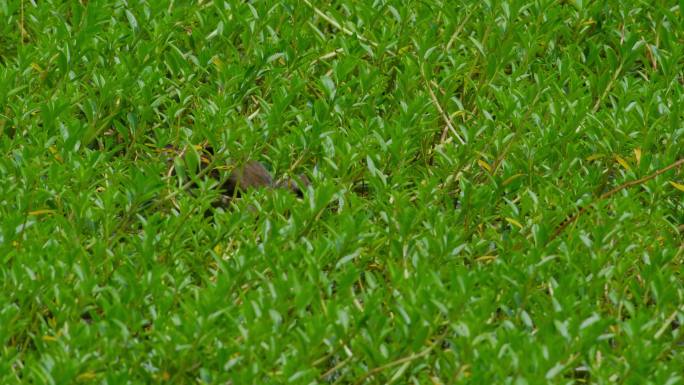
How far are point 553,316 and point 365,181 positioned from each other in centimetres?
96

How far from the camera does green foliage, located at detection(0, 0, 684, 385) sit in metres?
3.09

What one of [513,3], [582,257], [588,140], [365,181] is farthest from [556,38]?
[582,257]

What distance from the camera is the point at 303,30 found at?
15.6 feet

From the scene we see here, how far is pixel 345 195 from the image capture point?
3785mm

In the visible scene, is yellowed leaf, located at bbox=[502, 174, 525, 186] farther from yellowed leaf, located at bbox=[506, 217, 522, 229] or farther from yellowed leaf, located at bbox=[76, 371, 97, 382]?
yellowed leaf, located at bbox=[76, 371, 97, 382]

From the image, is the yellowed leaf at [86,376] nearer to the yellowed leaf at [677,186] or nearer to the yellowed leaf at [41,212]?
the yellowed leaf at [41,212]

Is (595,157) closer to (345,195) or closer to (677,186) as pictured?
(677,186)

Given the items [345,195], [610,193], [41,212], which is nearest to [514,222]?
[610,193]

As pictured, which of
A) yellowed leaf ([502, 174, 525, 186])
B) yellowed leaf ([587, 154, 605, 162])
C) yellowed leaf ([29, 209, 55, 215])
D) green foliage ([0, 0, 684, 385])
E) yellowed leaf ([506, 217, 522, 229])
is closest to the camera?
green foliage ([0, 0, 684, 385])

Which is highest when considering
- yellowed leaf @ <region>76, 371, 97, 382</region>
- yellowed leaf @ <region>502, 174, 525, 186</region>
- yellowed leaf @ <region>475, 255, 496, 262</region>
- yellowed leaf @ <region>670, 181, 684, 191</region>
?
yellowed leaf @ <region>670, 181, 684, 191</region>

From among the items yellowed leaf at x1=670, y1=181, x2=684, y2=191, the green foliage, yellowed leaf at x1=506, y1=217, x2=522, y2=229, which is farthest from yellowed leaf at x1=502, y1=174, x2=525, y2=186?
yellowed leaf at x1=670, y1=181, x2=684, y2=191

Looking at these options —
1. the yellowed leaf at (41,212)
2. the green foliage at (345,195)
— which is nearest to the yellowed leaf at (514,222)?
the green foliage at (345,195)

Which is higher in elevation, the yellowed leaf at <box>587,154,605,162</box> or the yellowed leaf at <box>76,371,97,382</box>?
the yellowed leaf at <box>587,154,605,162</box>

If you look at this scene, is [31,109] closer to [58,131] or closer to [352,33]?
[58,131]
